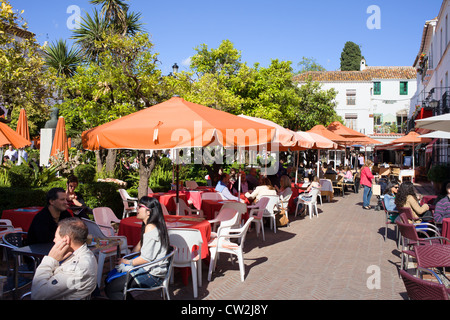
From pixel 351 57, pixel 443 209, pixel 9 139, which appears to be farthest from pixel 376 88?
pixel 9 139

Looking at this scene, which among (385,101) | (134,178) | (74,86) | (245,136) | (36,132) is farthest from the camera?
(385,101)

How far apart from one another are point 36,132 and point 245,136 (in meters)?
27.9

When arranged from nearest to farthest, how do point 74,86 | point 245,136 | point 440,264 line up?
point 440,264 < point 245,136 < point 74,86

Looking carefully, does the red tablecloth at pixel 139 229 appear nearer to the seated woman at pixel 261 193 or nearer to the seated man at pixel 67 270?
the seated man at pixel 67 270

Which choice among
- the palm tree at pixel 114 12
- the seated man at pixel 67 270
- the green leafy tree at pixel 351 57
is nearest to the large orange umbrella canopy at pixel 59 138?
the seated man at pixel 67 270

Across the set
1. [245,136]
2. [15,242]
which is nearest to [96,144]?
[15,242]

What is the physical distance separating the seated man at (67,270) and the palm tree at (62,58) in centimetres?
1970

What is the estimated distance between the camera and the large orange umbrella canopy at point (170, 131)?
539 centimetres

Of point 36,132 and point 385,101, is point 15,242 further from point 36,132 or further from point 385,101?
point 385,101

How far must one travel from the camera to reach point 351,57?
218ft

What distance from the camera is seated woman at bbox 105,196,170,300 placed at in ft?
13.8

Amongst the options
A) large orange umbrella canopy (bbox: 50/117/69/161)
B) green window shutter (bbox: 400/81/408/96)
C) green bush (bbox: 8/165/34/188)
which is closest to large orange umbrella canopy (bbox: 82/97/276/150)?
green bush (bbox: 8/165/34/188)

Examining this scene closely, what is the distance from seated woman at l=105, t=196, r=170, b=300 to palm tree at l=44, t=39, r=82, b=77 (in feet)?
62.4
